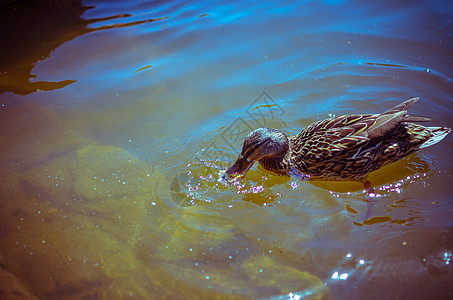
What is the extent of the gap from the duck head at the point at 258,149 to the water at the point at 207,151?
0.25 m

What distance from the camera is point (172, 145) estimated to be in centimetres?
467

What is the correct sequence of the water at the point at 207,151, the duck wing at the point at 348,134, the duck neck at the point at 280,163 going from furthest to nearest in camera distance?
the duck neck at the point at 280,163 < the duck wing at the point at 348,134 < the water at the point at 207,151

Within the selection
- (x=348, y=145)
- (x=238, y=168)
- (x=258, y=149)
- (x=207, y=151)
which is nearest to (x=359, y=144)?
(x=348, y=145)

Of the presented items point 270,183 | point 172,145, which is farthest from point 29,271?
point 270,183

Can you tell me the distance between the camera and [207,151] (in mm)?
4566

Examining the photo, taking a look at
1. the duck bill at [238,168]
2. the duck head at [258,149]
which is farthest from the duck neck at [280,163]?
the duck bill at [238,168]

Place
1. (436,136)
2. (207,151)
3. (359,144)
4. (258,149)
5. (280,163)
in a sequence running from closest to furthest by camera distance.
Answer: (359,144)
(436,136)
(258,149)
(280,163)
(207,151)

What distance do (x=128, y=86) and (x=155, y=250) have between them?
320cm

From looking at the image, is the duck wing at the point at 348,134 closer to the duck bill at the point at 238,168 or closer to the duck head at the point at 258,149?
the duck head at the point at 258,149

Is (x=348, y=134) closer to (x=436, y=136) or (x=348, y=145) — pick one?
(x=348, y=145)

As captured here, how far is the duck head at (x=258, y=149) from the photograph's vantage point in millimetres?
4109

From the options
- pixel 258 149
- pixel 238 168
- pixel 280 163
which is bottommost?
pixel 280 163

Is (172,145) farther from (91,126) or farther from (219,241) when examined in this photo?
(219,241)

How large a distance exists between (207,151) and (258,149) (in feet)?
2.49
